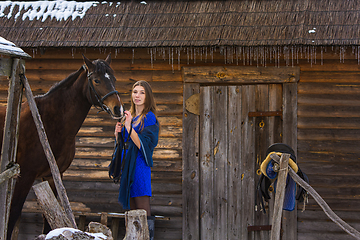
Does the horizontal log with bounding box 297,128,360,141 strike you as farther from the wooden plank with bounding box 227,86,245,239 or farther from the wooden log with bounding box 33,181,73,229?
the wooden log with bounding box 33,181,73,229

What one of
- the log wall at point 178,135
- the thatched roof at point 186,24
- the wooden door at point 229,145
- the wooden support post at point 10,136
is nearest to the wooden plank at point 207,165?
the wooden door at point 229,145

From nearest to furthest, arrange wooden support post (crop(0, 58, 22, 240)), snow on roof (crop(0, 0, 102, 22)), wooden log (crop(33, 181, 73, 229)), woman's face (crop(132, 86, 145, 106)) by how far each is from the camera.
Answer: wooden log (crop(33, 181, 73, 229)) → wooden support post (crop(0, 58, 22, 240)) → woman's face (crop(132, 86, 145, 106)) → snow on roof (crop(0, 0, 102, 22))

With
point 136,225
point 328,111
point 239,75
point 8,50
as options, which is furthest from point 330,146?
point 8,50

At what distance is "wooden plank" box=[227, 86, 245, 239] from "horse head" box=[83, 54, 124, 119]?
2.03 meters

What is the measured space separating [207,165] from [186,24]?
219cm

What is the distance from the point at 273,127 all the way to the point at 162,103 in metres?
1.77

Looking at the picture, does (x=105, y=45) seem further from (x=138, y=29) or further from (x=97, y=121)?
(x=97, y=121)

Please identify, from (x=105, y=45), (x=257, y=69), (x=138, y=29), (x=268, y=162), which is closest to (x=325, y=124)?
(x=257, y=69)

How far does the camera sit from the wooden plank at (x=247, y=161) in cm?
437

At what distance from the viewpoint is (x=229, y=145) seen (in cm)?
441

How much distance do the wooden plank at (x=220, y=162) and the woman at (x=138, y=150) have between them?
1703 millimetres

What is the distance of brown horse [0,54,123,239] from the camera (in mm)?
3018

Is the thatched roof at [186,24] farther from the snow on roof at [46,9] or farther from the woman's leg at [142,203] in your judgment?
the woman's leg at [142,203]

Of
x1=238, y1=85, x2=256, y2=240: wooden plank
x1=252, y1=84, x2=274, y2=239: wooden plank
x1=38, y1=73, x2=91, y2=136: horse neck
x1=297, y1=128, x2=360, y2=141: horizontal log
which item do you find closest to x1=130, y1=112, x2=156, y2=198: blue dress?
x1=38, y1=73, x2=91, y2=136: horse neck
